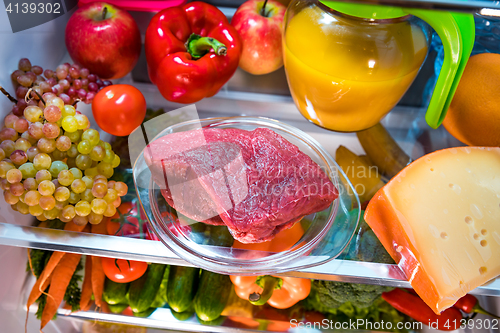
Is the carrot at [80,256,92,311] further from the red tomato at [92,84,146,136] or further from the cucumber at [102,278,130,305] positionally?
the red tomato at [92,84,146,136]

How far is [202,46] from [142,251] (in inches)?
18.5

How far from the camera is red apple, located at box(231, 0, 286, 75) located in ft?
2.86

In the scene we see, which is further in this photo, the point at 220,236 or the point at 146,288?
the point at 146,288

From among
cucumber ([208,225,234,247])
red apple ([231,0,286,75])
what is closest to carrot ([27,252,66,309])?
cucumber ([208,225,234,247])

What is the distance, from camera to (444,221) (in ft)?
2.09

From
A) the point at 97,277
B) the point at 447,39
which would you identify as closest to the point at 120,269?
the point at 97,277

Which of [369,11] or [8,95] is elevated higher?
[369,11]

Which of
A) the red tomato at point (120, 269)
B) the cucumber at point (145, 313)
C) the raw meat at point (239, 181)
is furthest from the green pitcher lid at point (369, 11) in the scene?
the cucumber at point (145, 313)

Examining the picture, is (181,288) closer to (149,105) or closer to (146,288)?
(146,288)

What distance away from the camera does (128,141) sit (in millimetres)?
821

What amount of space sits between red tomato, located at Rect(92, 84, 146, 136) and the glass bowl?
0.11m

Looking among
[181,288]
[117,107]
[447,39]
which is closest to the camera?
[447,39]

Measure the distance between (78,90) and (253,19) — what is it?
0.44 metres

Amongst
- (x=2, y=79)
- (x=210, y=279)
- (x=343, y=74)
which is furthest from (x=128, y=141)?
(x=343, y=74)
